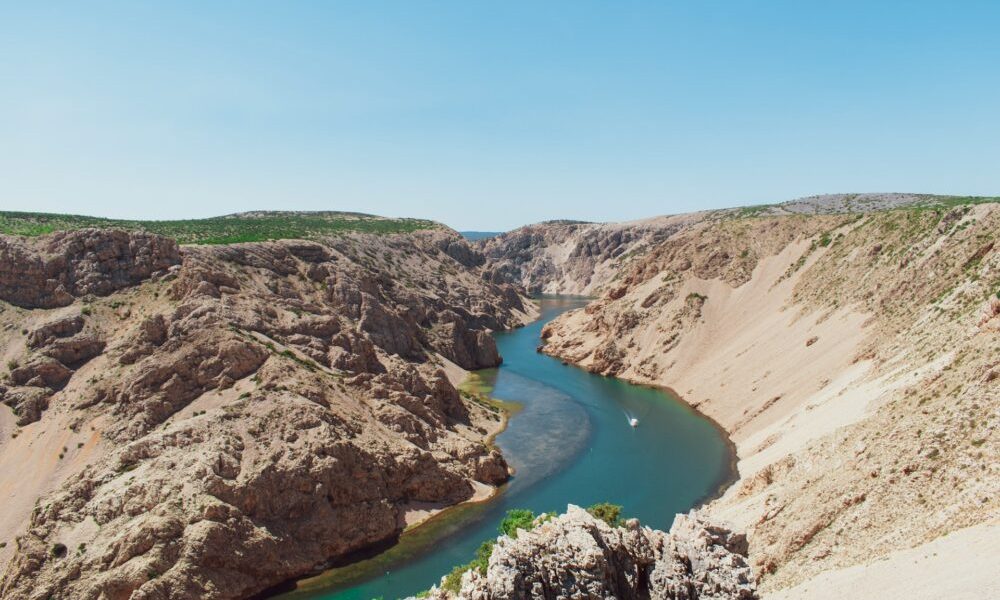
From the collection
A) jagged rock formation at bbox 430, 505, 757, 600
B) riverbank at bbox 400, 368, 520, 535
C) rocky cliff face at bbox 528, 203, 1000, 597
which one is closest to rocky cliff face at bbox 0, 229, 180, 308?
riverbank at bbox 400, 368, 520, 535

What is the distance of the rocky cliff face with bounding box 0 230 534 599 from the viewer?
3928 cm

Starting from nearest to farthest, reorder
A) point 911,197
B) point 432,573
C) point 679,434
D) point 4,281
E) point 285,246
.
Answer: point 432,573 → point 4,281 → point 679,434 → point 285,246 → point 911,197

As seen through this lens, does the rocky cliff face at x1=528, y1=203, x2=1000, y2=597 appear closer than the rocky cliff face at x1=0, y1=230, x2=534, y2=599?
Yes

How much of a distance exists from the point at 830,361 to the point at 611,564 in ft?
171

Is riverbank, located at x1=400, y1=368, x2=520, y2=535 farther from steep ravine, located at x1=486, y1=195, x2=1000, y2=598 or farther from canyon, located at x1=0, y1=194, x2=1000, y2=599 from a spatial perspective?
steep ravine, located at x1=486, y1=195, x2=1000, y2=598

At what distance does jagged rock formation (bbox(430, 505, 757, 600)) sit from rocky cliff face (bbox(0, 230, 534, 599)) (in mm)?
22302

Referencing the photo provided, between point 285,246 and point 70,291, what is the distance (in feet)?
99.6

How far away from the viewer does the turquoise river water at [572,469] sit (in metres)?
43.1

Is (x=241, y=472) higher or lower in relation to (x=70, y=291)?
lower

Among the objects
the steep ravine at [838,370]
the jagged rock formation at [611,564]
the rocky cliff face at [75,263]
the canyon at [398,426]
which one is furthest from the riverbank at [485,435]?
the rocky cliff face at [75,263]

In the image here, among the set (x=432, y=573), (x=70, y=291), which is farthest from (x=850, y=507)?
(x=70, y=291)

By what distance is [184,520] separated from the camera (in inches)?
1564

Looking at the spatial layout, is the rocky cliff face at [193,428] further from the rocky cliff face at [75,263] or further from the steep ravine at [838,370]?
the steep ravine at [838,370]

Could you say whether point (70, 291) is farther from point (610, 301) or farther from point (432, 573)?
point (610, 301)
